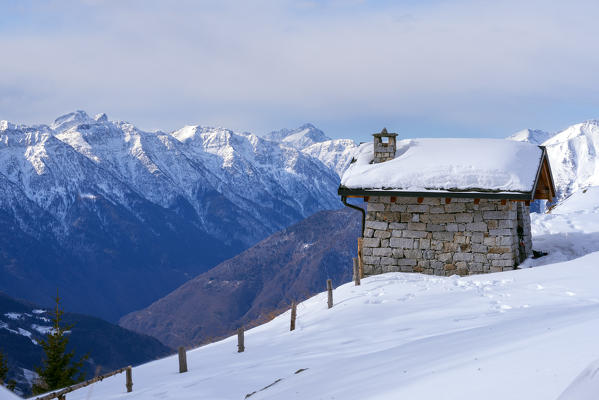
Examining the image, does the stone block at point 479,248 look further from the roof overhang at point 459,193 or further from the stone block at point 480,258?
the roof overhang at point 459,193

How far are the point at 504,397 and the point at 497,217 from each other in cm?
1275

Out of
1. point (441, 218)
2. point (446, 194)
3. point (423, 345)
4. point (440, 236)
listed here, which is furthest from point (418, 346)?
point (441, 218)

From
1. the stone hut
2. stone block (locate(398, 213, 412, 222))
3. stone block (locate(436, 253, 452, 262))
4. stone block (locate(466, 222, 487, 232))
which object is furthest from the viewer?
stone block (locate(398, 213, 412, 222))

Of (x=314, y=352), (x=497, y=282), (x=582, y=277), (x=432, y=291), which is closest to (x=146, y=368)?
(x=314, y=352)

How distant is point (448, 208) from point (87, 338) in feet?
617

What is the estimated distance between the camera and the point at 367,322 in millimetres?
13586

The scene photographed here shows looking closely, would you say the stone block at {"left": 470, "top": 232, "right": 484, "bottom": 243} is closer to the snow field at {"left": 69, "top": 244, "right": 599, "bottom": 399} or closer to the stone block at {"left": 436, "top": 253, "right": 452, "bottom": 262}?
the stone block at {"left": 436, "top": 253, "right": 452, "bottom": 262}

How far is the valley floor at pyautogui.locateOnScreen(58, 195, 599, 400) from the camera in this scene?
616cm

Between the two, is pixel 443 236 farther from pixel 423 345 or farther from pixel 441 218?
pixel 423 345

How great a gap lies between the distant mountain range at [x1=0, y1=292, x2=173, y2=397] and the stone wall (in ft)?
529

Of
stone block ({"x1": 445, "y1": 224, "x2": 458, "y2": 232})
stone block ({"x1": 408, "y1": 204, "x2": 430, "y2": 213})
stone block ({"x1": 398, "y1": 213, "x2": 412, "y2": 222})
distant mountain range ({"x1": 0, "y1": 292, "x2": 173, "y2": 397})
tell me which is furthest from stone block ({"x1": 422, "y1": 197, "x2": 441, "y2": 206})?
distant mountain range ({"x1": 0, "y1": 292, "x2": 173, "y2": 397})

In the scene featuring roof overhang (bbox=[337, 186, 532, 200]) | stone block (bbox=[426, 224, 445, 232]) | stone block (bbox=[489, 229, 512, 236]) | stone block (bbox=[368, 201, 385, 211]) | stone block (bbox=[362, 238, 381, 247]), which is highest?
roof overhang (bbox=[337, 186, 532, 200])

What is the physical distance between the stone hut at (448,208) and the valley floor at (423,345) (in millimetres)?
890

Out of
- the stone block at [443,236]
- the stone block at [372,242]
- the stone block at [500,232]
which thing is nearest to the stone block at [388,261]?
the stone block at [372,242]
